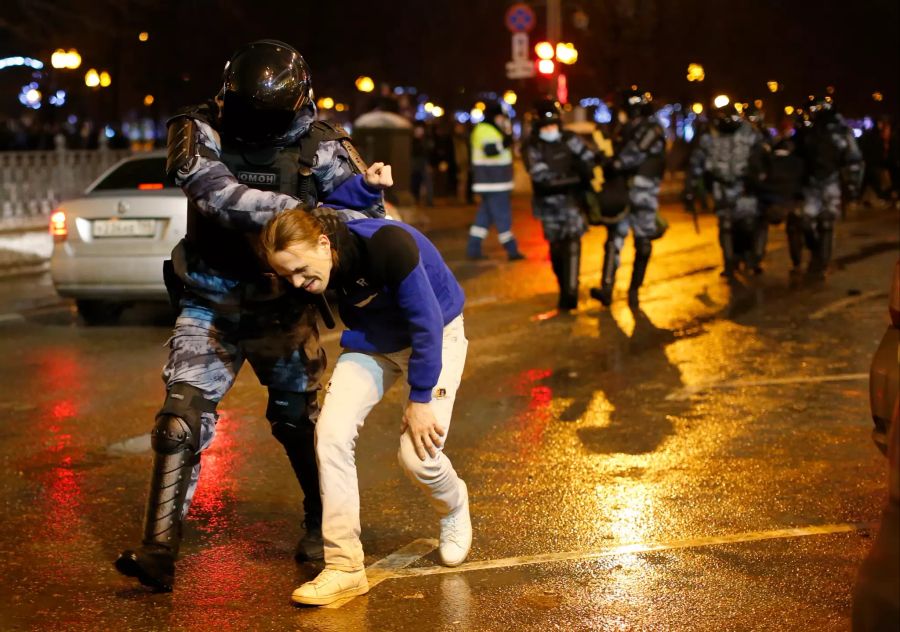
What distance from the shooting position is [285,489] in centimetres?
621

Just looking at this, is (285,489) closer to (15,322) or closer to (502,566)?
(502,566)

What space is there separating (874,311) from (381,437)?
241 inches

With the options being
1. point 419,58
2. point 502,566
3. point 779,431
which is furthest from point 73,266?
point 419,58

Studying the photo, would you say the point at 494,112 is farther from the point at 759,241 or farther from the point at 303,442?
the point at 303,442

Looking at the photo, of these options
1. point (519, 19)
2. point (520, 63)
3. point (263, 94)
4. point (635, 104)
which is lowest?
point (520, 63)

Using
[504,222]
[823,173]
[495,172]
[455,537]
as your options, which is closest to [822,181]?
[823,173]

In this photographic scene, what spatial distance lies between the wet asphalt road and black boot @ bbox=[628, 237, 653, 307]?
3.77ft

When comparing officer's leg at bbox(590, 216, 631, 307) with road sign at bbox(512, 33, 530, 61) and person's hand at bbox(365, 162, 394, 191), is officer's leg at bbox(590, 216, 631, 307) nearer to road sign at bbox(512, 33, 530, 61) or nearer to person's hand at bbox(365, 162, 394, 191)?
person's hand at bbox(365, 162, 394, 191)

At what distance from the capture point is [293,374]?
5.00 meters

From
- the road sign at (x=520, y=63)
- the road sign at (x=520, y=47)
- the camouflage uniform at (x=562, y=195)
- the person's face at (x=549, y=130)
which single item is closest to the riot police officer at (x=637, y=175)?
the camouflage uniform at (x=562, y=195)

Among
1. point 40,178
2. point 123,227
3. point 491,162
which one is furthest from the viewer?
point 40,178

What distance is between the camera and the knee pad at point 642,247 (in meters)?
12.2

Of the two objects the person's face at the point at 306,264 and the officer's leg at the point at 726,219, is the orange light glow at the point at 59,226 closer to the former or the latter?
the officer's leg at the point at 726,219

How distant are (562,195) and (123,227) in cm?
366
